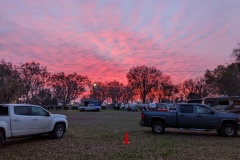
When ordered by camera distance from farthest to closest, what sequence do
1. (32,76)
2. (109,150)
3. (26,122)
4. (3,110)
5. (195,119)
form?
1. (32,76)
2. (195,119)
3. (26,122)
4. (3,110)
5. (109,150)

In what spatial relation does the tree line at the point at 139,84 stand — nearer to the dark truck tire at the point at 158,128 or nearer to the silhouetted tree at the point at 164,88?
the silhouetted tree at the point at 164,88

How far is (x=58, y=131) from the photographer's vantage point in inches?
582

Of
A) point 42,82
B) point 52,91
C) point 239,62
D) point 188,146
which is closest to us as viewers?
point 188,146

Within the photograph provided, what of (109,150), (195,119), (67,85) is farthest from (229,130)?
(67,85)

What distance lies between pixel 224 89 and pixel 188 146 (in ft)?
187

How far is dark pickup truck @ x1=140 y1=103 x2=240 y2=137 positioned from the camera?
16.7m

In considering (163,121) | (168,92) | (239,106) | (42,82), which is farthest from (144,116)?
(168,92)

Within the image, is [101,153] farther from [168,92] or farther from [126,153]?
[168,92]

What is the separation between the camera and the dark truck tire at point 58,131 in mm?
14532

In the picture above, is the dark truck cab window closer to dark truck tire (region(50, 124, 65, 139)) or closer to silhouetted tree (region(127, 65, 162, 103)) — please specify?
dark truck tire (region(50, 124, 65, 139))

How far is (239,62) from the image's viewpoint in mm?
46188

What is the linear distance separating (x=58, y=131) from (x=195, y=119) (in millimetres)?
7851

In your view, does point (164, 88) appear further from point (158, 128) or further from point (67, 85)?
point (158, 128)

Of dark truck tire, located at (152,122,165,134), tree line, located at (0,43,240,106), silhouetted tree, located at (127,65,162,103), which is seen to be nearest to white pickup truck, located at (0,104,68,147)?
dark truck tire, located at (152,122,165,134)
